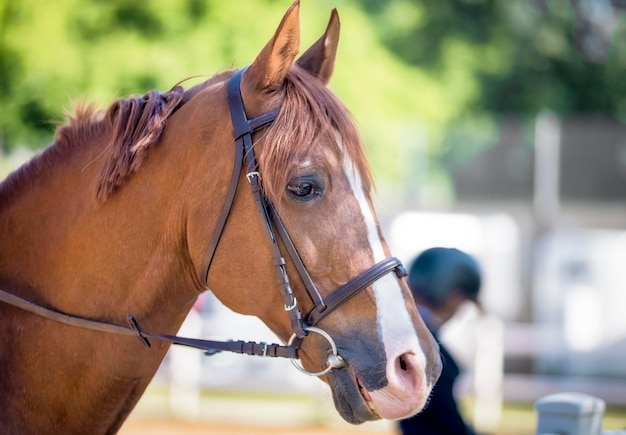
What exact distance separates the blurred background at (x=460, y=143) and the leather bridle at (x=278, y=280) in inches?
258

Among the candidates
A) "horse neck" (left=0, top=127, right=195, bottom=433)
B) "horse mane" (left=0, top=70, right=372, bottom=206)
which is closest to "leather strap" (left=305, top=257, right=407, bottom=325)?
"horse mane" (left=0, top=70, right=372, bottom=206)

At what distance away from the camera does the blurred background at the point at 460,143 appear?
Answer: 1187cm

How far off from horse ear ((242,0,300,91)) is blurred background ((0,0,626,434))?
22.2 ft

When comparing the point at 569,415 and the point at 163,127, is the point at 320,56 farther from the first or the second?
the point at 569,415

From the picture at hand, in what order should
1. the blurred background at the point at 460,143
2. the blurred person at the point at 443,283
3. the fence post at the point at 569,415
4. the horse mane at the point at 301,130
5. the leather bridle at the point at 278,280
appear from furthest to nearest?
the blurred background at the point at 460,143
the blurred person at the point at 443,283
the fence post at the point at 569,415
the horse mane at the point at 301,130
the leather bridle at the point at 278,280

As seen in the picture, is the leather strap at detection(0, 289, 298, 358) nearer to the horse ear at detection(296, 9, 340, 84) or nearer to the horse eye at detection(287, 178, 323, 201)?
the horse eye at detection(287, 178, 323, 201)

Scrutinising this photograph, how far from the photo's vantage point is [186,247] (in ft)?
8.65

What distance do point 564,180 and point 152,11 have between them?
31.8ft

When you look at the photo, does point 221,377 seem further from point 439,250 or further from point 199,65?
point 439,250

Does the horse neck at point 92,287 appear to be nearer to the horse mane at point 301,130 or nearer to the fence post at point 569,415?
the horse mane at point 301,130

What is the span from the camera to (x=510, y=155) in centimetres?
1867

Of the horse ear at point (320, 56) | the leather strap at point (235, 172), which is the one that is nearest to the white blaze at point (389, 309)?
the leather strap at point (235, 172)

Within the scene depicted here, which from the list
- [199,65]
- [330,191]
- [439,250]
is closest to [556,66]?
[199,65]

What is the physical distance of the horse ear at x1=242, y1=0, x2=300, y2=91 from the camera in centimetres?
252
